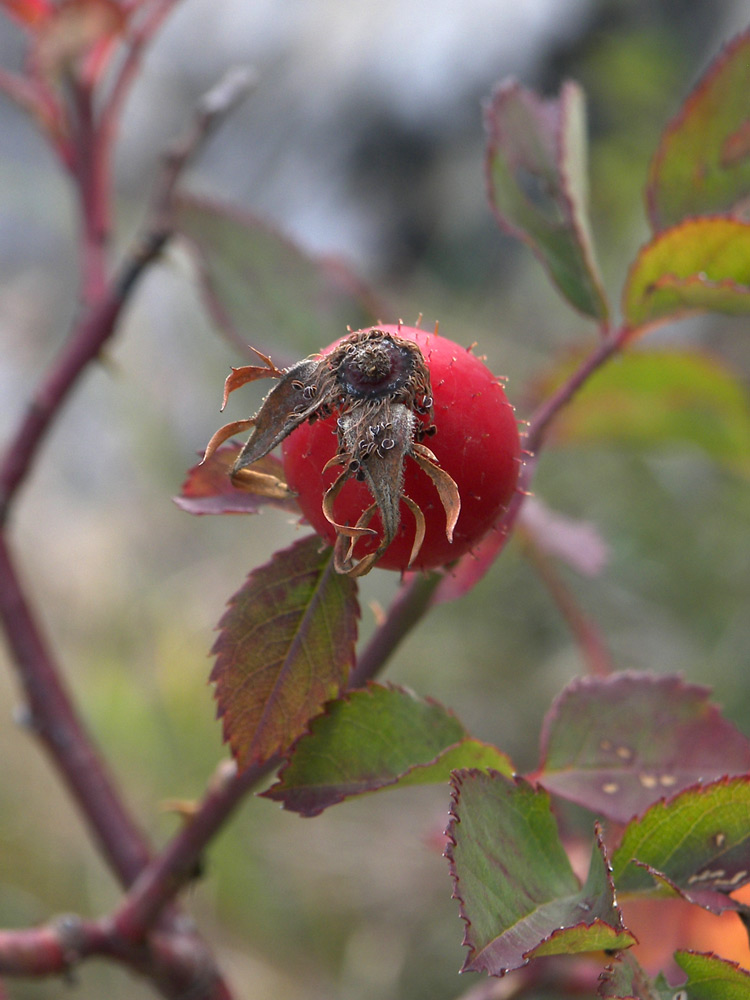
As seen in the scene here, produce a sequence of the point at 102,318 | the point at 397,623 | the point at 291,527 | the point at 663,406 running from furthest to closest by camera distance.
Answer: the point at 291,527 → the point at 663,406 → the point at 102,318 → the point at 397,623

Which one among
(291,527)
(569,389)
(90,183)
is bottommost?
(291,527)

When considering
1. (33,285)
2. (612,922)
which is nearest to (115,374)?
(612,922)

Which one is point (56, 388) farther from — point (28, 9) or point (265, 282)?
point (28, 9)

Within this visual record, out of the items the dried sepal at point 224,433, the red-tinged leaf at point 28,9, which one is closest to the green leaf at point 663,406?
the dried sepal at point 224,433

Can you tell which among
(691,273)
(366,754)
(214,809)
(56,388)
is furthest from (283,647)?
(56,388)

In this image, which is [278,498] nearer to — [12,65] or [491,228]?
[491,228]

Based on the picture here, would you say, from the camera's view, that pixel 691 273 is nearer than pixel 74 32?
Yes

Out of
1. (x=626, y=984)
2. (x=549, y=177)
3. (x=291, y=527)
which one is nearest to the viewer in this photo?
(x=626, y=984)

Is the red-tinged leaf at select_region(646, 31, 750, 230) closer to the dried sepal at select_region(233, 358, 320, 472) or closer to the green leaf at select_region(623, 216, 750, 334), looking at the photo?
the green leaf at select_region(623, 216, 750, 334)
